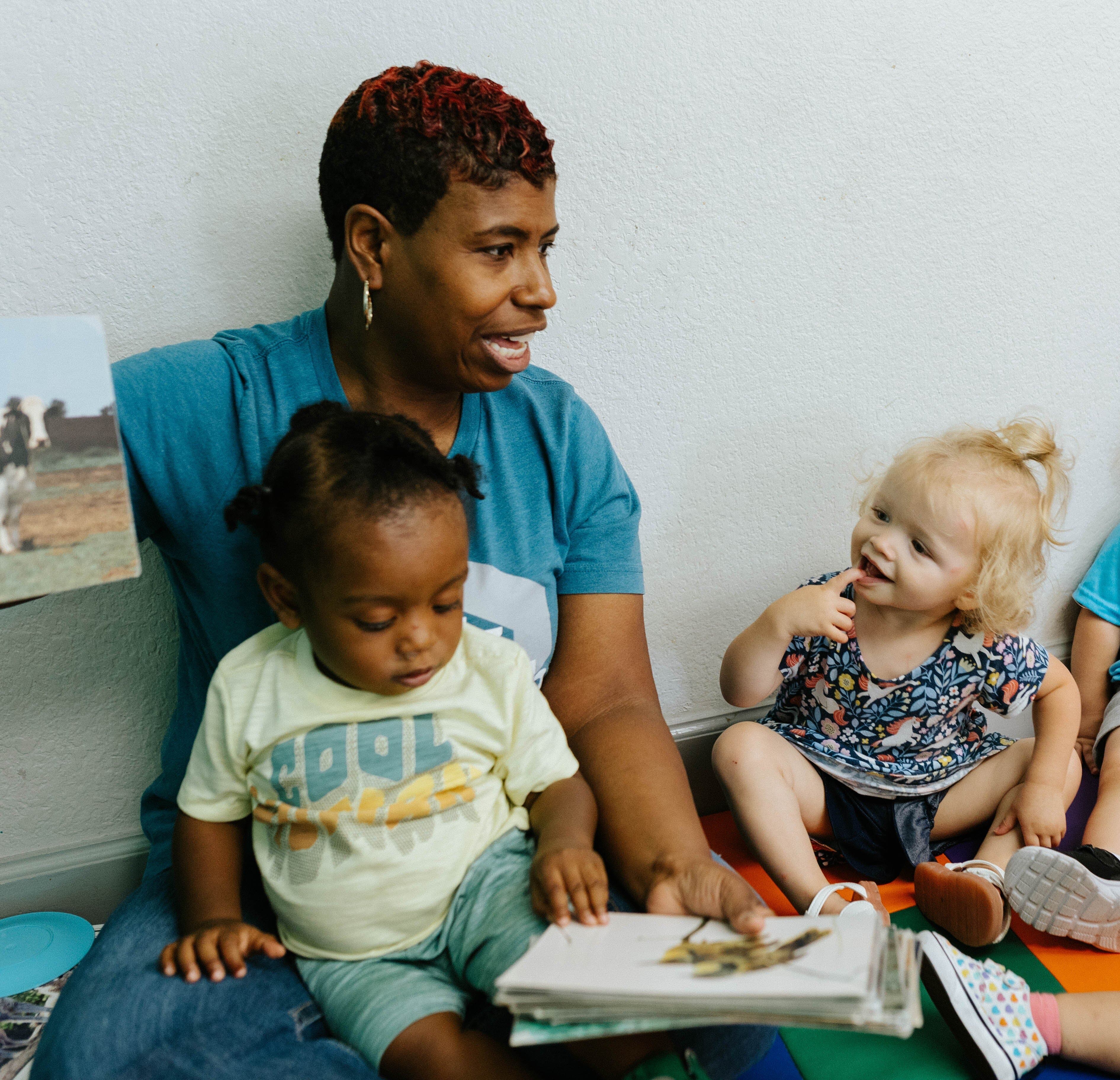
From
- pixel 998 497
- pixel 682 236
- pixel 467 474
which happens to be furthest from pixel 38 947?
pixel 998 497

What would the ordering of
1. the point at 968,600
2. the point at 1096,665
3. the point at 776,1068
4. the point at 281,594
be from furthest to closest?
the point at 1096,665, the point at 968,600, the point at 776,1068, the point at 281,594

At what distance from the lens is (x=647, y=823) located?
1102 mm

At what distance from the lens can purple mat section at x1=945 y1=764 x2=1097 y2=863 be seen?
5.48ft

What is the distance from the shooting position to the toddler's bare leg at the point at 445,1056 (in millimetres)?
890

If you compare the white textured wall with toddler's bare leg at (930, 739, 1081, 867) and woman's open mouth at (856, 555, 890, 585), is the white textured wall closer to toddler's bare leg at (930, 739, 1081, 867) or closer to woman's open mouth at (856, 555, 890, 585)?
woman's open mouth at (856, 555, 890, 585)

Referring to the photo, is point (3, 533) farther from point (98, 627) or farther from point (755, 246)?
point (755, 246)

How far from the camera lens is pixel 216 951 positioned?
3.11 ft

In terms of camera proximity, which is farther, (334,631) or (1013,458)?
(1013,458)

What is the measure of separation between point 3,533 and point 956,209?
63.2 inches

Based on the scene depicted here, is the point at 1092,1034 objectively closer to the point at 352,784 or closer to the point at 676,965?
the point at 676,965

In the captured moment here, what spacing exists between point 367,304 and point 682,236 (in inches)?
25.4

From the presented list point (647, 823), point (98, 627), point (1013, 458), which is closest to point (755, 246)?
point (1013, 458)

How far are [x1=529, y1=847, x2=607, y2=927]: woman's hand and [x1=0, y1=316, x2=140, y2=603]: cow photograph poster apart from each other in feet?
1.59

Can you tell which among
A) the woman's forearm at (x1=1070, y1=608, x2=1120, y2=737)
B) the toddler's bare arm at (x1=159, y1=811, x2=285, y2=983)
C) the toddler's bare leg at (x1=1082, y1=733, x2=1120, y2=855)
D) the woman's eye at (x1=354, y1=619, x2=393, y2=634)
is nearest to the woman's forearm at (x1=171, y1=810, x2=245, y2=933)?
the toddler's bare arm at (x1=159, y1=811, x2=285, y2=983)
